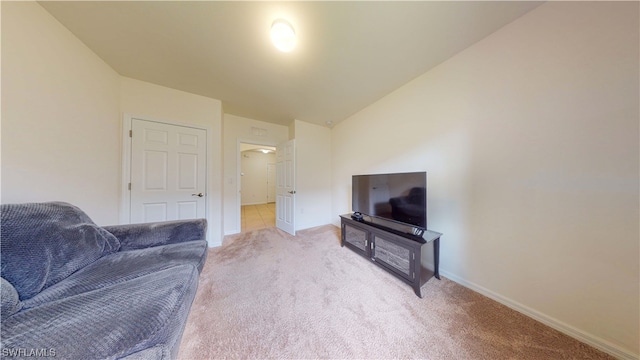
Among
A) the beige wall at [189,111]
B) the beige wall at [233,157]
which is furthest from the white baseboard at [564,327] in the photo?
the beige wall at [233,157]

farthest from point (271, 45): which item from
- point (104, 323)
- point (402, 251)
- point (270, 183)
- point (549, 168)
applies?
point (270, 183)

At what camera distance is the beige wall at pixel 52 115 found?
115cm

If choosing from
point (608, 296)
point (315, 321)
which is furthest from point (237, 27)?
point (608, 296)

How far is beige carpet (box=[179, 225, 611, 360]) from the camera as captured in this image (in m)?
1.06

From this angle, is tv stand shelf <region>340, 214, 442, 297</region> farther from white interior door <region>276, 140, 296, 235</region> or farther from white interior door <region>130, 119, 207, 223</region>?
white interior door <region>130, 119, 207, 223</region>

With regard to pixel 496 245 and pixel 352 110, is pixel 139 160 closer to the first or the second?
pixel 352 110

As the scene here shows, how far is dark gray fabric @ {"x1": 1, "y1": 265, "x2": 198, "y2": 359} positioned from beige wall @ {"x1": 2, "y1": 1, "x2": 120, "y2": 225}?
48.6 inches

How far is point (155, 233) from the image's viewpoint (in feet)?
4.77

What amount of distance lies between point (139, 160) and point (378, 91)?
3390mm

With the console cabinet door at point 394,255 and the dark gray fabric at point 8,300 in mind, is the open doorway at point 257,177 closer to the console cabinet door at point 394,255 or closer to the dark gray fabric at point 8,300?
the console cabinet door at point 394,255

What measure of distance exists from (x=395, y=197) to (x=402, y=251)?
23.4 inches

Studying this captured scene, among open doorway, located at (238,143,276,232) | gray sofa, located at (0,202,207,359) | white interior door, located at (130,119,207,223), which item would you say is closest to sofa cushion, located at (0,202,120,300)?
gray sofa, located at (0,202,207,359)

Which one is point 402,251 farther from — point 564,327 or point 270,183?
point 270,183

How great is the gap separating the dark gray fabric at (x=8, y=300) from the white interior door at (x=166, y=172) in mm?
1794
